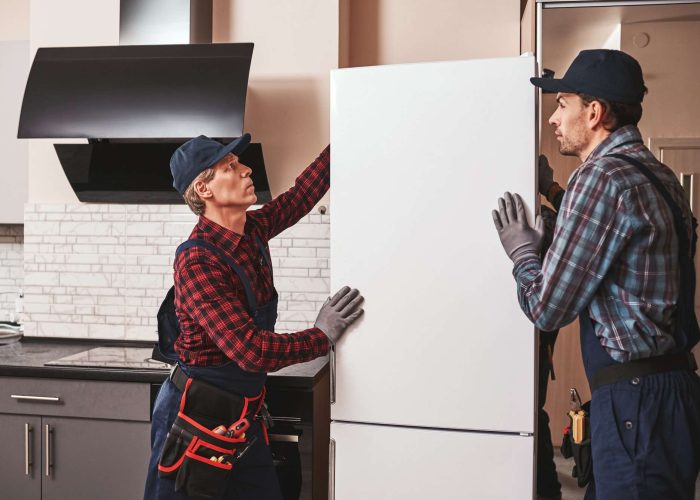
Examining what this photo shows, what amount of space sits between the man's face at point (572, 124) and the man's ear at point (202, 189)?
3.13 feet

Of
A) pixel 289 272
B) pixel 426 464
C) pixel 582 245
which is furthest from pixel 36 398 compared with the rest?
pixel 582 245

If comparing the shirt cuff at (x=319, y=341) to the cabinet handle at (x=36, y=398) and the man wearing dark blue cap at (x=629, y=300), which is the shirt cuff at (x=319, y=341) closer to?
the man wearing dark blue cap at (x=629, y=300)

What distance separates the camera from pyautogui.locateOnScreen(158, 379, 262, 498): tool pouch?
190cm

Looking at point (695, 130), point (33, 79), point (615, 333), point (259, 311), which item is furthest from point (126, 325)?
point (695, 130)

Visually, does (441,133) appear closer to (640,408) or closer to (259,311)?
(259,311)

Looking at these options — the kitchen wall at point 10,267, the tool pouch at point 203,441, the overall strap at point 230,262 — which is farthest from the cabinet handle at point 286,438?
the kitchen wall at point 10,267

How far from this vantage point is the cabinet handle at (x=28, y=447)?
2543 millimetres

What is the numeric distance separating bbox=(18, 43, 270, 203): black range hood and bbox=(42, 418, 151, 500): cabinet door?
1.07 metres

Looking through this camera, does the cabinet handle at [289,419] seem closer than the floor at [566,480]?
No

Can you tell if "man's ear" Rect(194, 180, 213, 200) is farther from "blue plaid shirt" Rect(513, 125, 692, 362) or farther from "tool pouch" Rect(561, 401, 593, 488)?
"tool pouch" Rect(561, 401, 593, 488)

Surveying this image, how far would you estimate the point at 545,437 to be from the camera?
2209mm

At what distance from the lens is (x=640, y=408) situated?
1.57 meters

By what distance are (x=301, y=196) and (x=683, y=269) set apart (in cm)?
116

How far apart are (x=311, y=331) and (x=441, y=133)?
65cm
